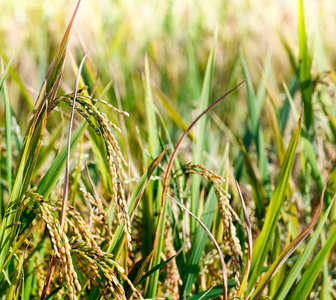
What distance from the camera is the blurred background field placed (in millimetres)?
1100

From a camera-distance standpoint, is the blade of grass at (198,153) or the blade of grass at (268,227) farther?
the blade of grass at (198,153)

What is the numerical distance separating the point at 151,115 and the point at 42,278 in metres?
0.38

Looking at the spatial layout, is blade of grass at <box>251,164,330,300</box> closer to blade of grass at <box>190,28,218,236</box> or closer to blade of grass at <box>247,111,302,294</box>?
blade of grass at <box>247,111,302,294</box>

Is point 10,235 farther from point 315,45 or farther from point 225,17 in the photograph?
point 225,17

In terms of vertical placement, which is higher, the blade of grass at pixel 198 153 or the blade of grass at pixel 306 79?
the blade of grass at pixel 306 79

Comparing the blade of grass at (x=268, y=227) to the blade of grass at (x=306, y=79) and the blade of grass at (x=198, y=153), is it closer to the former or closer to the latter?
the blade of grass at (x=198, y=153)

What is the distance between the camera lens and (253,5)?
3117 millimetres

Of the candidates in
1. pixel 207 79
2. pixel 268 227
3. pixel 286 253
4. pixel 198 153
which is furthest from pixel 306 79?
pixel 286 253

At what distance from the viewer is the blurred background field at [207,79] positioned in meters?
1.10

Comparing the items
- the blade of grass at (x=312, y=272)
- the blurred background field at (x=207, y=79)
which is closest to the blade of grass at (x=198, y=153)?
the blurred background field at (x=207, y=79)

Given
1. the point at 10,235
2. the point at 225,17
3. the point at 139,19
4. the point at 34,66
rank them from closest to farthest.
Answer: the point at 10,235 < the point at 34,66 < the point at 139,19 < the point at 225,17

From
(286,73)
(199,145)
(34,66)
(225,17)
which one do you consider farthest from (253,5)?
(199,145)

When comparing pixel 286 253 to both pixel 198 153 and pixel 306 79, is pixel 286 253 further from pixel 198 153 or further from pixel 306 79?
pixel 306 79

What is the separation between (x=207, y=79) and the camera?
101cm
